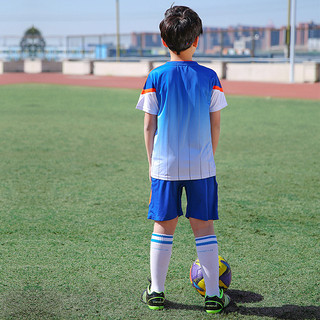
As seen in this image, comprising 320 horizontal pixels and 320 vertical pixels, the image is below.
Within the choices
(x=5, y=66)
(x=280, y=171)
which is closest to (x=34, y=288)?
(x=280, y=171)

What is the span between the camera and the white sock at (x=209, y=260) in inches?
123

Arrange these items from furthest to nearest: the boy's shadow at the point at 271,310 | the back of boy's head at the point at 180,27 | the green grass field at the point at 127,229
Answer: the green grass field at the point at 127,229 → the boy's shadow at the point at 271,310 → the back of boy's head at the point at 180,27

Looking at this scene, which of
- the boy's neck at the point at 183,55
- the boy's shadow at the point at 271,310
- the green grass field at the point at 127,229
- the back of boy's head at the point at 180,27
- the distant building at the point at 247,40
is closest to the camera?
the back of boy's head at the point at 180,27

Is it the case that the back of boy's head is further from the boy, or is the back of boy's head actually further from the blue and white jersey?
the blue and white jersey

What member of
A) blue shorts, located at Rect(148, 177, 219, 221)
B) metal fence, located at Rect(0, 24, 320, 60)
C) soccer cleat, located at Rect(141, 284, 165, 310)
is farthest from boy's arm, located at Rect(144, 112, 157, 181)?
metal fence, located at Rect(0, 24, 320, 60)

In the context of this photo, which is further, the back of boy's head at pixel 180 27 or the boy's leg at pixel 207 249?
the boy's leg at pixel 207 249

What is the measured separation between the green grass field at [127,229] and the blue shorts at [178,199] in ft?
2.02

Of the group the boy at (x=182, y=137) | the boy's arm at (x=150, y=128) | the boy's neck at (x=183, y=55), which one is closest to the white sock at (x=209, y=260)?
the boy at (x=182, y=137)

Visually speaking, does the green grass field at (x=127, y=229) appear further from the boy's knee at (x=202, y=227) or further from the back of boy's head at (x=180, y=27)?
the back of boy's head at (x=180, y=27)

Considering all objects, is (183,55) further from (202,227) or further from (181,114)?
(202,227)

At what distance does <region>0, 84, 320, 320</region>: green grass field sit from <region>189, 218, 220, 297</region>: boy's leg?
244 mm

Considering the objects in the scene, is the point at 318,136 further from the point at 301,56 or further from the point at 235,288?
the point at 301,56

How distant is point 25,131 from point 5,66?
3116cm

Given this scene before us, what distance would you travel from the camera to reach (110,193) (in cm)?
601
